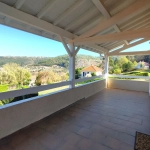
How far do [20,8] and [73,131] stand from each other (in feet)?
9.37

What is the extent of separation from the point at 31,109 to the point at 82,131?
1.34 meters

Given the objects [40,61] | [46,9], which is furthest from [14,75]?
[46,9]

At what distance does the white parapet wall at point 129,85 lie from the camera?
666 centimetres

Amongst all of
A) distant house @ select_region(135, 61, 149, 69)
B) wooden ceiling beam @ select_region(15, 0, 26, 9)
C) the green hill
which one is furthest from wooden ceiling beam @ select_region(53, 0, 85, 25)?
distant house @ select_region(135, 61, 149, 69)

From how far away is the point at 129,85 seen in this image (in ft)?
23.3

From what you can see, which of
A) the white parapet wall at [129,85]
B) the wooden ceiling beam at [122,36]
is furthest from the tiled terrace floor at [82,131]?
the white parapet wall at [129,85]

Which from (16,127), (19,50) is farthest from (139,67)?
(16,127)

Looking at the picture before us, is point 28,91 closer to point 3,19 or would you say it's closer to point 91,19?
point 3,19

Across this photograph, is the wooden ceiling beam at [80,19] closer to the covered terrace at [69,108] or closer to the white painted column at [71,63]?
the covered terrace at [69,108]

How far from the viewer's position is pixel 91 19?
337cm

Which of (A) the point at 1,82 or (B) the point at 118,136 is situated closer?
(B) the point at 118,136

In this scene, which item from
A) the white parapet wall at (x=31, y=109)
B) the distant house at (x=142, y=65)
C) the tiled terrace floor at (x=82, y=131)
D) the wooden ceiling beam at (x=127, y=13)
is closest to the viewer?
the tiled terrace floor at (x=82, y=131)

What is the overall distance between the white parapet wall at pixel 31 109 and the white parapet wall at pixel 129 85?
3938 millimetres

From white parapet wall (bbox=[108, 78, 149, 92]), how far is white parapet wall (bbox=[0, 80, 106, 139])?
394cm
